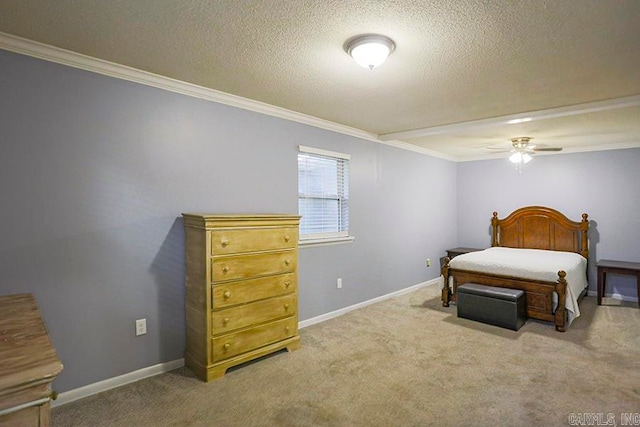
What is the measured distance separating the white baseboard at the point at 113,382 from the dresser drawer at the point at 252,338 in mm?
462

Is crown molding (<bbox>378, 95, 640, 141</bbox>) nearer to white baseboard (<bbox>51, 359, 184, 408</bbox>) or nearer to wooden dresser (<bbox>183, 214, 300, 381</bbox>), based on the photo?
wooden dresser (<bbox>183, 214, 300, 381</bbox>)

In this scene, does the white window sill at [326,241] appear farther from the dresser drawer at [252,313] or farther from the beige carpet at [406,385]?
the beige carpet at [406,385]

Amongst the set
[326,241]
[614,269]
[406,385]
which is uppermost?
[326,241]

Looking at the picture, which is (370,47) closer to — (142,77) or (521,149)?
(142,77)

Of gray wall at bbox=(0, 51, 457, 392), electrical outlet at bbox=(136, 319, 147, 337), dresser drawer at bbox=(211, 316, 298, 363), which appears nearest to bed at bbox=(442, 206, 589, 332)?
gray wall at bbox=(0, 51, 457, 392)

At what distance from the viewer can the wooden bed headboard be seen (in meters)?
5.40

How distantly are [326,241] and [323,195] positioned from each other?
56cm

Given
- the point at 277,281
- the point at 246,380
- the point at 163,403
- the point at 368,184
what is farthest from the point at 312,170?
the point at 163,403

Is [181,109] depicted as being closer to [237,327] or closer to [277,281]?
[277,281]

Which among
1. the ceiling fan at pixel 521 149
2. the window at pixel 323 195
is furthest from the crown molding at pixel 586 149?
the window at pixel 323 195

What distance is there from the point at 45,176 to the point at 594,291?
7.02 m

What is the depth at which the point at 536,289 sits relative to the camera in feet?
13.0

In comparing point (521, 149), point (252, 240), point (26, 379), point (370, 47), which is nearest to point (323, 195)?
point (252, 240)

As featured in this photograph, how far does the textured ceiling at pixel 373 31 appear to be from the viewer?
1.82 m
